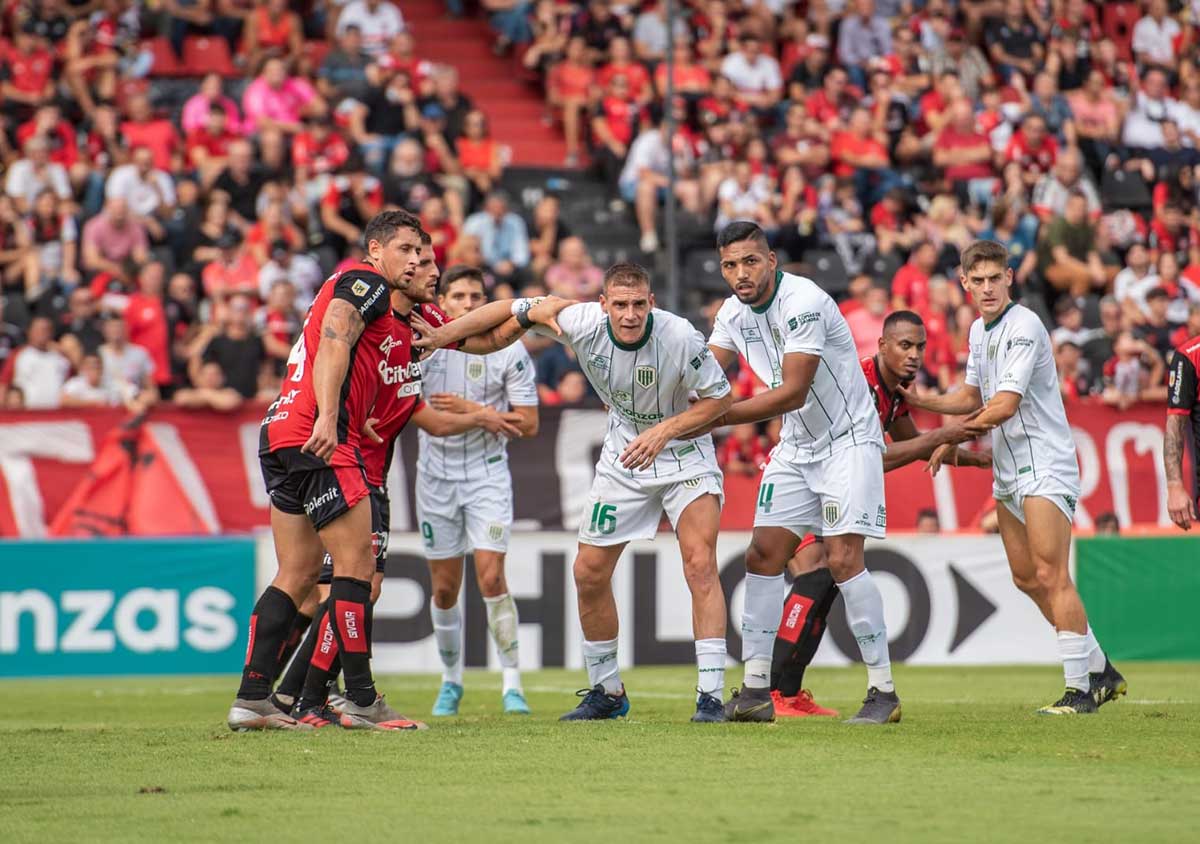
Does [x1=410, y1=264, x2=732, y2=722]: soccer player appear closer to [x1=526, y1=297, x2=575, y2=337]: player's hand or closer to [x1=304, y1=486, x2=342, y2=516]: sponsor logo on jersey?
[x1=526, y1=297, x2=575, y2=337]: player's hand

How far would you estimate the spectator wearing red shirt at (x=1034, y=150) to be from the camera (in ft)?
76.7

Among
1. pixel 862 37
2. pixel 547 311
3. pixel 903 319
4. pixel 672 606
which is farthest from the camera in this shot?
pixel 862 37

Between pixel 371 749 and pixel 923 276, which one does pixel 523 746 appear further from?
pixel 923 276

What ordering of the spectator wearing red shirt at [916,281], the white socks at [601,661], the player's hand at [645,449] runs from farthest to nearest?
the spectator wearing red shirt at [916,281] < the white socks at [601,661] < the player's hand at [645,449]

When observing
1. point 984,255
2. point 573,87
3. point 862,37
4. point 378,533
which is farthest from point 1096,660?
point 862,37

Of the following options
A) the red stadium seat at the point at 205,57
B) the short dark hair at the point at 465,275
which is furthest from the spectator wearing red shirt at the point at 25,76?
the short dark hair at the point at 465,275

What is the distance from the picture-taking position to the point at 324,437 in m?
8.32

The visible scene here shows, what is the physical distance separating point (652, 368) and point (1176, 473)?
132 inches

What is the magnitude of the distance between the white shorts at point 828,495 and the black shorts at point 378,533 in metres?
2.05

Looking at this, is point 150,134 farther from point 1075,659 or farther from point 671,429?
point 1075,659

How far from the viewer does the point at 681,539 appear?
9.29m

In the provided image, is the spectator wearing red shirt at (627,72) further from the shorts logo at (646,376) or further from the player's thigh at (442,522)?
the shorts logo at (646,376)

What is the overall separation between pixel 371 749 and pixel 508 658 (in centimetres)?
361

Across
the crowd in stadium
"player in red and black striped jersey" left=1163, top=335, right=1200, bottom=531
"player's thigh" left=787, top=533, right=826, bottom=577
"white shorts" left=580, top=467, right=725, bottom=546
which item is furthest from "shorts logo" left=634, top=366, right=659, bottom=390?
the crowd in stadium
